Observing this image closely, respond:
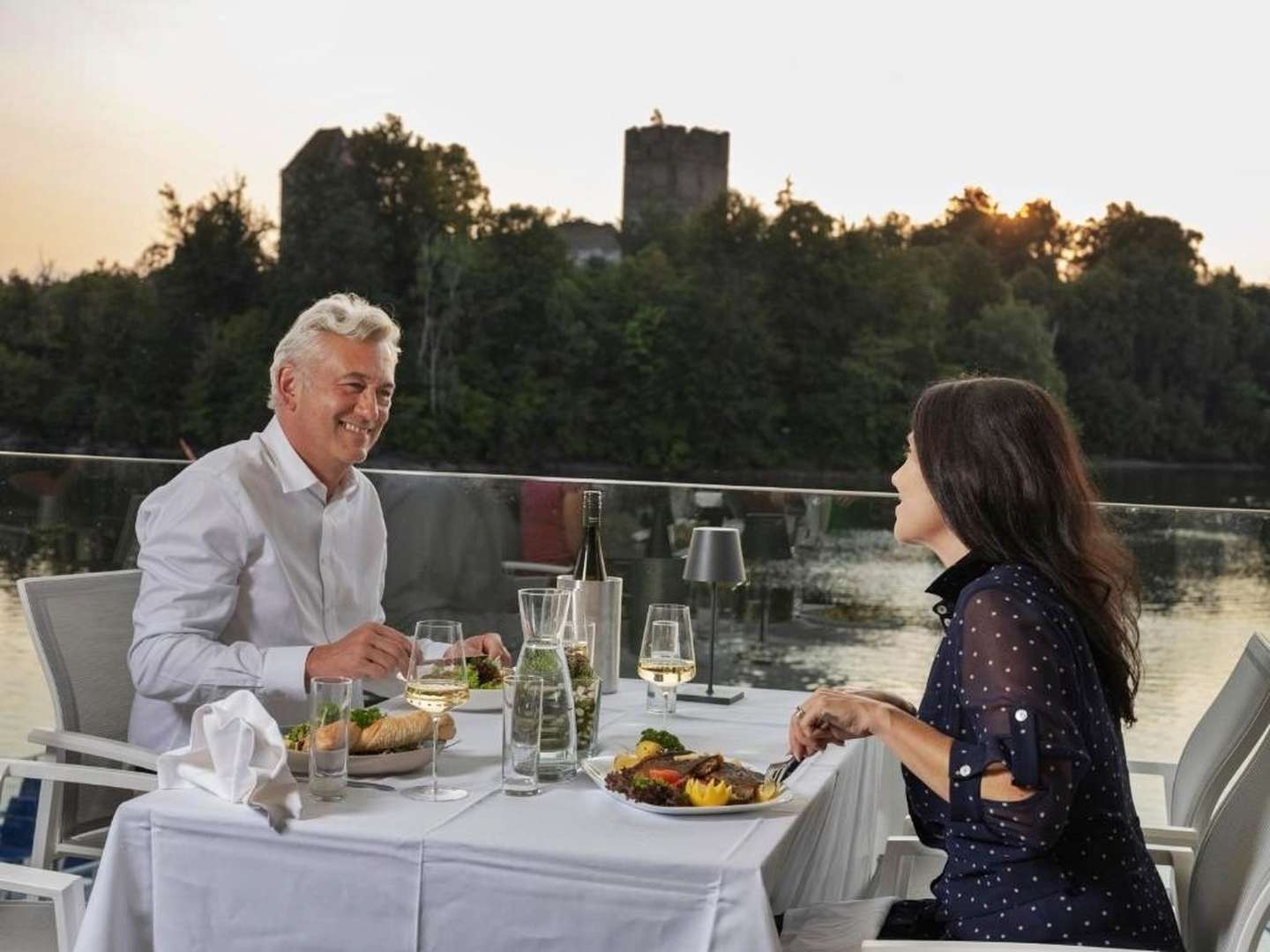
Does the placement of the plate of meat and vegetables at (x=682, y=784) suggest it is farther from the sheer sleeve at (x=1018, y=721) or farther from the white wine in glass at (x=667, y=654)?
the white wine in glass at (x=667, y=654)

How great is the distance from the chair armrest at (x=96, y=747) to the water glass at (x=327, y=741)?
2.00ft

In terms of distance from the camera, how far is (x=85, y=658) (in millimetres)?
2406

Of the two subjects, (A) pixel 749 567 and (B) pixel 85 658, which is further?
(A) pixel 749 567

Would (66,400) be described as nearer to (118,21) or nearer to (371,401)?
(118,21)

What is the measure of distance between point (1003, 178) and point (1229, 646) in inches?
846

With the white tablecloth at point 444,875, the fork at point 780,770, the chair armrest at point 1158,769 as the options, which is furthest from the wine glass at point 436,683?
the chair armrest at point 1158,769

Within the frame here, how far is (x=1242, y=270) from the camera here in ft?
80.4

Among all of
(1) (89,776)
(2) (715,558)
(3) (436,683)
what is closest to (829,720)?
(3) (436,683)

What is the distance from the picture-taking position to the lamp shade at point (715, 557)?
3.18m

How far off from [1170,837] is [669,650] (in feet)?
2.39

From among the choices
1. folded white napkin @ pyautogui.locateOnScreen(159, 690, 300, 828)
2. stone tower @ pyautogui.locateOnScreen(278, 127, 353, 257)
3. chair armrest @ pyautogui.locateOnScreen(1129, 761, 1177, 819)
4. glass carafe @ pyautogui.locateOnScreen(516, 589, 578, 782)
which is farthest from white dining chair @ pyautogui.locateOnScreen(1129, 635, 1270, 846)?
stone tower @ pyautogui.locateOnScreen(278, 127, 353, 257)

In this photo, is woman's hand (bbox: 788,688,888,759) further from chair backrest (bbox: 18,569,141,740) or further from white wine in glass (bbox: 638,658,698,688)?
chair backrest (bbox: 18,569,141,740)

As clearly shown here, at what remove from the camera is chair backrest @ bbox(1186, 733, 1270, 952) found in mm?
1606

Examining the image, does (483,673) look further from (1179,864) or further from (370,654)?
(1179,864)
